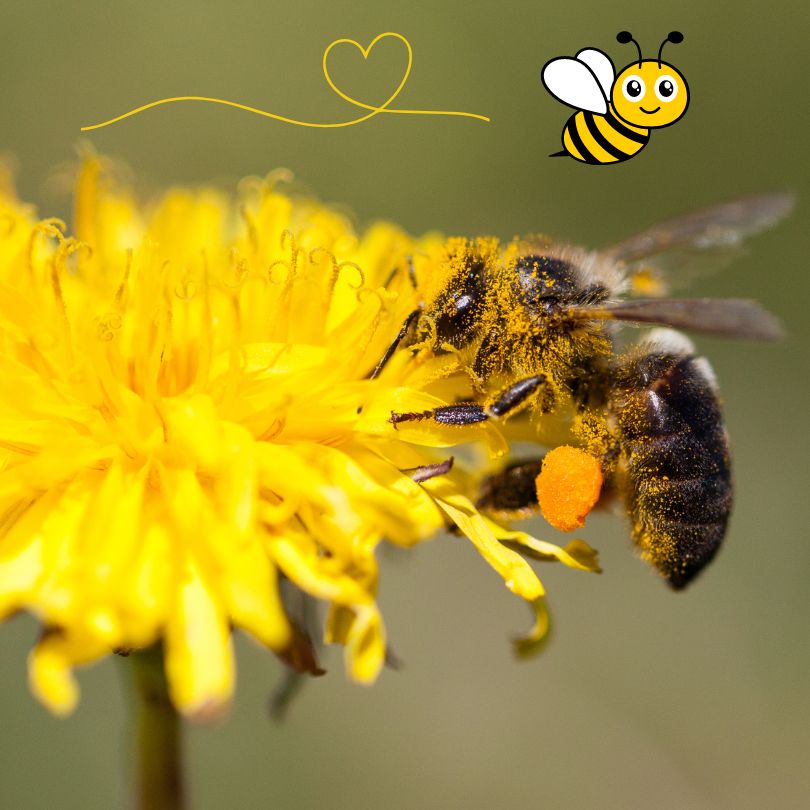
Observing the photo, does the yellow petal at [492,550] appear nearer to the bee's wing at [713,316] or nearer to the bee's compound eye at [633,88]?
the bee's wing at [713,316]

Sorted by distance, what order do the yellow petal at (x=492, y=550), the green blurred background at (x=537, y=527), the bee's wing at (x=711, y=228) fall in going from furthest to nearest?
the green blurred background at (x=537, y=527) → the bee's wing at (x=711, y=228) → the yellow petal at (x=492, y=550)

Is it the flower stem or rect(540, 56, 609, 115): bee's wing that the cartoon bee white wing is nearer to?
rect(540, 56, 609, 115): bee's wing

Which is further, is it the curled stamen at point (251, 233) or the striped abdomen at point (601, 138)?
the curled stamen at point (251, 233)

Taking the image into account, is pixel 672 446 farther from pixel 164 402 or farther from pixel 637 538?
pixel 164 402

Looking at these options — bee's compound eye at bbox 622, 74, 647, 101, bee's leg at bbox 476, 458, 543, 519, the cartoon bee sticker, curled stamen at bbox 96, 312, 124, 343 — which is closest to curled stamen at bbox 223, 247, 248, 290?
curled stamen at bbox 96, 312, 124, 343

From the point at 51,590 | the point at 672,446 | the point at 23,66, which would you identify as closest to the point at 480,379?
the point at 672,446

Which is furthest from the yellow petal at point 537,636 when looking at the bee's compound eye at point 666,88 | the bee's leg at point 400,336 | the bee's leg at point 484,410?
the bee's compound eye at point 666,88
